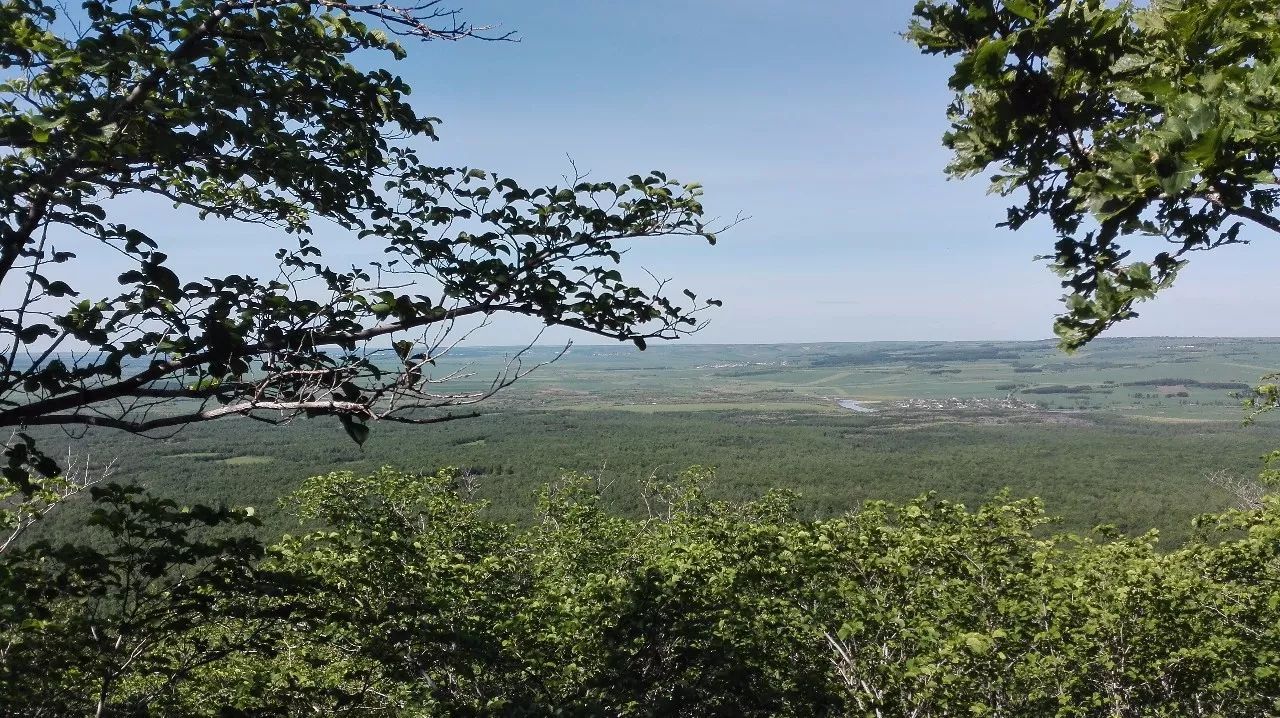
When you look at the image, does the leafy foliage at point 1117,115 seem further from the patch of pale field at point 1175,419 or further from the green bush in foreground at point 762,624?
the patch of pale field at point 1175,419

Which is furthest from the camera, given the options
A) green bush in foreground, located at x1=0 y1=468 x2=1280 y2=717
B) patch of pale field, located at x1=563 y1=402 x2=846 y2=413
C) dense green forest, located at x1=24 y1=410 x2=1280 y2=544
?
patch of pale field, located at x1=563 y1=402 x2=846 y2=413

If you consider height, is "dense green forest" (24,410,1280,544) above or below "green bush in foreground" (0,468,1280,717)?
below

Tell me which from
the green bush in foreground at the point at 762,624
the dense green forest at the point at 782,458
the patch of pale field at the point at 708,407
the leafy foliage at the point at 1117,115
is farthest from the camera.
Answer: the patch of pale field at the point at 708,407

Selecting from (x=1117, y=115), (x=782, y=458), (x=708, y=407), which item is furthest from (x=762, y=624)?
(x=708, y=407)

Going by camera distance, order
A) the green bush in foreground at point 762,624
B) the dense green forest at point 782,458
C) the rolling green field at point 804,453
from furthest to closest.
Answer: the rolling green field at point 804,453, the dense green forest at point 782,458, the green bush in foreground at point 762,624

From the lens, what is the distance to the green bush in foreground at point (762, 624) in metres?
7.14

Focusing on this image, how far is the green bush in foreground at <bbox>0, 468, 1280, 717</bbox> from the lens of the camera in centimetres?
714

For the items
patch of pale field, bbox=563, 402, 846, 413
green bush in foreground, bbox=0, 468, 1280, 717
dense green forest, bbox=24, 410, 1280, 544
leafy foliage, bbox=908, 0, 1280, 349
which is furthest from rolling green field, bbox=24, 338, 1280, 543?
leafy foliage, bbox=908, 0, 1280, 349

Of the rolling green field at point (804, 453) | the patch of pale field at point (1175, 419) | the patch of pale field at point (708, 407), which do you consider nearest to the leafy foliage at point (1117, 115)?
the rolling green field at point (804, 453)

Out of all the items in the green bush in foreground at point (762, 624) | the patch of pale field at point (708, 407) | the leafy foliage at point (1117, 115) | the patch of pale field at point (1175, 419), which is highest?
the leafy foliage at point (1117, 115)

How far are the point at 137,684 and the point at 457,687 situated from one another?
9424 millimetres

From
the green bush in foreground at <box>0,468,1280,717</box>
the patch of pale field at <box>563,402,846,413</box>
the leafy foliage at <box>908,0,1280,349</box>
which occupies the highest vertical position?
the leafy foliage at <box>908,0,1280,349</box>

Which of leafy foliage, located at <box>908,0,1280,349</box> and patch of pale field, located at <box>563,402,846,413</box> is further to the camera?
patch of pale field, located at <box>563,402,846,413</box>

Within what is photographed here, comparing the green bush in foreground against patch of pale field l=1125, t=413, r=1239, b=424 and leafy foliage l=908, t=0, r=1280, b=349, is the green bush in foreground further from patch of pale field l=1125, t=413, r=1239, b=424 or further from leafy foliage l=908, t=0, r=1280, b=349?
patch of pale field l=1125, t=413, r=1239, b=424
